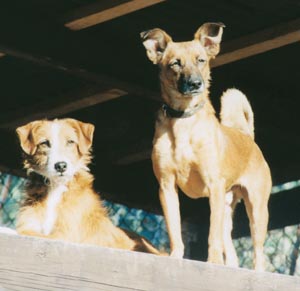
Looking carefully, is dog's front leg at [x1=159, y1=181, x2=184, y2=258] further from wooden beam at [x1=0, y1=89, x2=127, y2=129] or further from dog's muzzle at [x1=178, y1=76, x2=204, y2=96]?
wooden beam at [x1=0, y1=89, x2=127, y2=129]

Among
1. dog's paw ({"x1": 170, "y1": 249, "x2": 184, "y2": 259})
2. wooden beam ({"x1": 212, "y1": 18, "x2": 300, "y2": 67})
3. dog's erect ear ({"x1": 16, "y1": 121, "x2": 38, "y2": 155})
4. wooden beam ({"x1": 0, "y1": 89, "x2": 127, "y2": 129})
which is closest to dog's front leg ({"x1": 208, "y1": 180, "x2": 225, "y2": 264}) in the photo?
dog's paw ({"x1": 170, "y1": 249, "x2": 184, "y2": 259})

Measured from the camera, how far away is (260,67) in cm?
692

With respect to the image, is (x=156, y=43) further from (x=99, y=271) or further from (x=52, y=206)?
(x=99, y=271)

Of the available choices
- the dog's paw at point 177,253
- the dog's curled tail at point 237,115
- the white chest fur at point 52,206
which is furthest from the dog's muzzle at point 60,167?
the dog's curled tail at point 237,115

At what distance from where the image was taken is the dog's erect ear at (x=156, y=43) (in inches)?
213

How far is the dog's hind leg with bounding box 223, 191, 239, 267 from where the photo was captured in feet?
18.7

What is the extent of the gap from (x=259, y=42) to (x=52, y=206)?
171 centimetres

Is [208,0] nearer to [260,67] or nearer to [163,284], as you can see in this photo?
[260,67]

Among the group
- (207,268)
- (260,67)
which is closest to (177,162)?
(207,268)

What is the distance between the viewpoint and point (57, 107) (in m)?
7.20

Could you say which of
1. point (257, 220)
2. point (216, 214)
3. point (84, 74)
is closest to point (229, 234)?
point (257, 220)

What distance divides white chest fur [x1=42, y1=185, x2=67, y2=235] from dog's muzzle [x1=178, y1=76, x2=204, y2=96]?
87 centimetres

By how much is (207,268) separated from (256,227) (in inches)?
63.8

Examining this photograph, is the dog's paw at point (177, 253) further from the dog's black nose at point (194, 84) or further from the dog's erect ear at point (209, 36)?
the dog's erect ear at point (209, 36)
